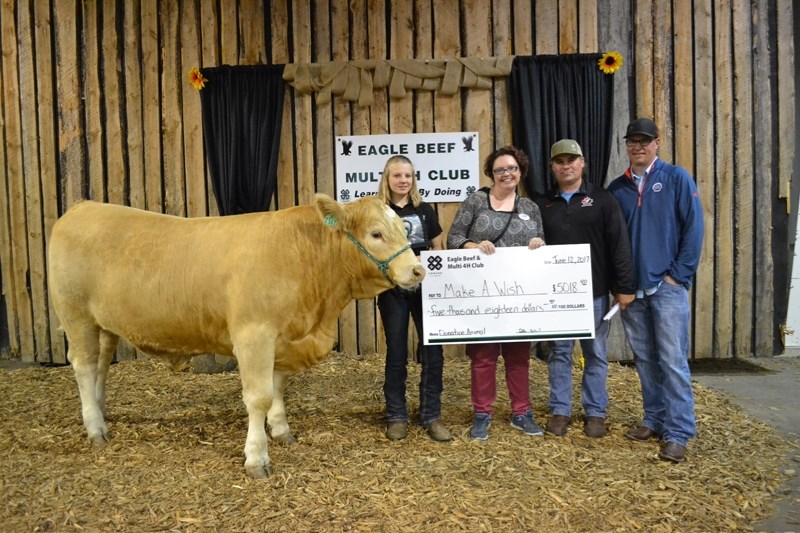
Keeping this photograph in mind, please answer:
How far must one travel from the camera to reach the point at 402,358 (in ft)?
12.7

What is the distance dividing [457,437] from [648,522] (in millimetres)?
1360

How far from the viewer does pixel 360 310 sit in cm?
632

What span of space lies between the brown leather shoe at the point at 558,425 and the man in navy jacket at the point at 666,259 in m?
0.63

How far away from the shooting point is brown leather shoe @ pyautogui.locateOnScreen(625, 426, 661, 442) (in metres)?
3.85

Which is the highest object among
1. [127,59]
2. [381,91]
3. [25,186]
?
[127,59]

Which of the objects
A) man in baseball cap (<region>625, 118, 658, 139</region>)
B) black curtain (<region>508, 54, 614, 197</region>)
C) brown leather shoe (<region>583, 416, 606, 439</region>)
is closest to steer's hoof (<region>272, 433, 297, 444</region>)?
brown leather shoe (<region>583, 416, 606, 439</region>)

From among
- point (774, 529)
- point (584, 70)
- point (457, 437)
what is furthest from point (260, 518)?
point (584, 70)

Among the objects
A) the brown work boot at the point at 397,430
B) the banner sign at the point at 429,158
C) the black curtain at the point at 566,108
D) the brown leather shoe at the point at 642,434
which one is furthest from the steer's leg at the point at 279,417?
the black curtain at the point at 566,108

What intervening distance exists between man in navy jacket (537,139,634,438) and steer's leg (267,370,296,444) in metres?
1.85

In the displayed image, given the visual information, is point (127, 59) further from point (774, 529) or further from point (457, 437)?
point (774, 529)

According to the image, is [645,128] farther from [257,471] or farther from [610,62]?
[257,471]

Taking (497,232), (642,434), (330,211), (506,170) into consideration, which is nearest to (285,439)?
(330,211)

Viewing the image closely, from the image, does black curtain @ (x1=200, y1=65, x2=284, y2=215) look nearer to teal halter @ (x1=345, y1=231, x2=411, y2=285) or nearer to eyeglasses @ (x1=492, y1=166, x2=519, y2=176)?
teal halter @ (x1=345, y1=231, x2=411, y2=285)

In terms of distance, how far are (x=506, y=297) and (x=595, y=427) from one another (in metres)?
1.14
